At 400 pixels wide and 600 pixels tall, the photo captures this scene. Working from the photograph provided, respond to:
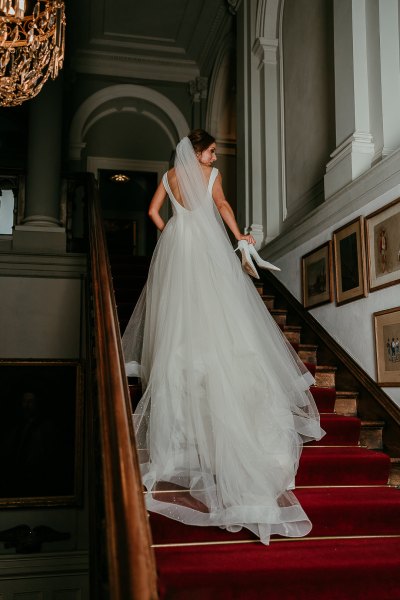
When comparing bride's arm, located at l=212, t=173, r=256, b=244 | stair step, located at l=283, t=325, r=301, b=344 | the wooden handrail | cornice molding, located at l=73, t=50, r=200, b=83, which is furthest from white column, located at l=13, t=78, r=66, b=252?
cornice molding, located at l=73, t=50, r=200, b=83

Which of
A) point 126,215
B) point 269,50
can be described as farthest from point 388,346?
point 126,215

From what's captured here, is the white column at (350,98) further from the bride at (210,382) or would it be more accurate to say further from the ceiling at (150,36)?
the ceiling at (150,36)

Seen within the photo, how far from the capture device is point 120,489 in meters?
1.79

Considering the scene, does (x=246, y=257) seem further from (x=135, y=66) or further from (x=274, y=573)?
(x=135, y=66)

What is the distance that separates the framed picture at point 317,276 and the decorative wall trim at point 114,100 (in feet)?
21.8

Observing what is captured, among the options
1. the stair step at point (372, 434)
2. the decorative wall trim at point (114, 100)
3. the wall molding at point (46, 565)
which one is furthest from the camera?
the decorative wall trim at point (114, 100)

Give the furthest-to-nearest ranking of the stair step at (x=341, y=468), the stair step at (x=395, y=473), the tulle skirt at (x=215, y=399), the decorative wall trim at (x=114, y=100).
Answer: the decorative wall trim at (x=114, y=100), the stair step at (x=395, y=473), the stair step at (x=341, y=468), the tulle skirt at (x=215, y=399)

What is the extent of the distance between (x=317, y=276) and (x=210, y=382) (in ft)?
9.45

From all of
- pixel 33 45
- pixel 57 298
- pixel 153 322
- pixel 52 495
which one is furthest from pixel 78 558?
pixel 33 45

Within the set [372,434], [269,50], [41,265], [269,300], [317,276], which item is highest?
[269,50]

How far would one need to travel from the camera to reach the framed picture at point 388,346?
4.23m

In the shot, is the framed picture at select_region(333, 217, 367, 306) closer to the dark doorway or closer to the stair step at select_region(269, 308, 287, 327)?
the stair step at select_region(269, 308, 287, 327)

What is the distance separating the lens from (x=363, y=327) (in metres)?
4.84

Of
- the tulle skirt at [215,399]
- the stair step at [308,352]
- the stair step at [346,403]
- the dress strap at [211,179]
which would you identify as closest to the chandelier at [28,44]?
the dress strap at [211,179]
